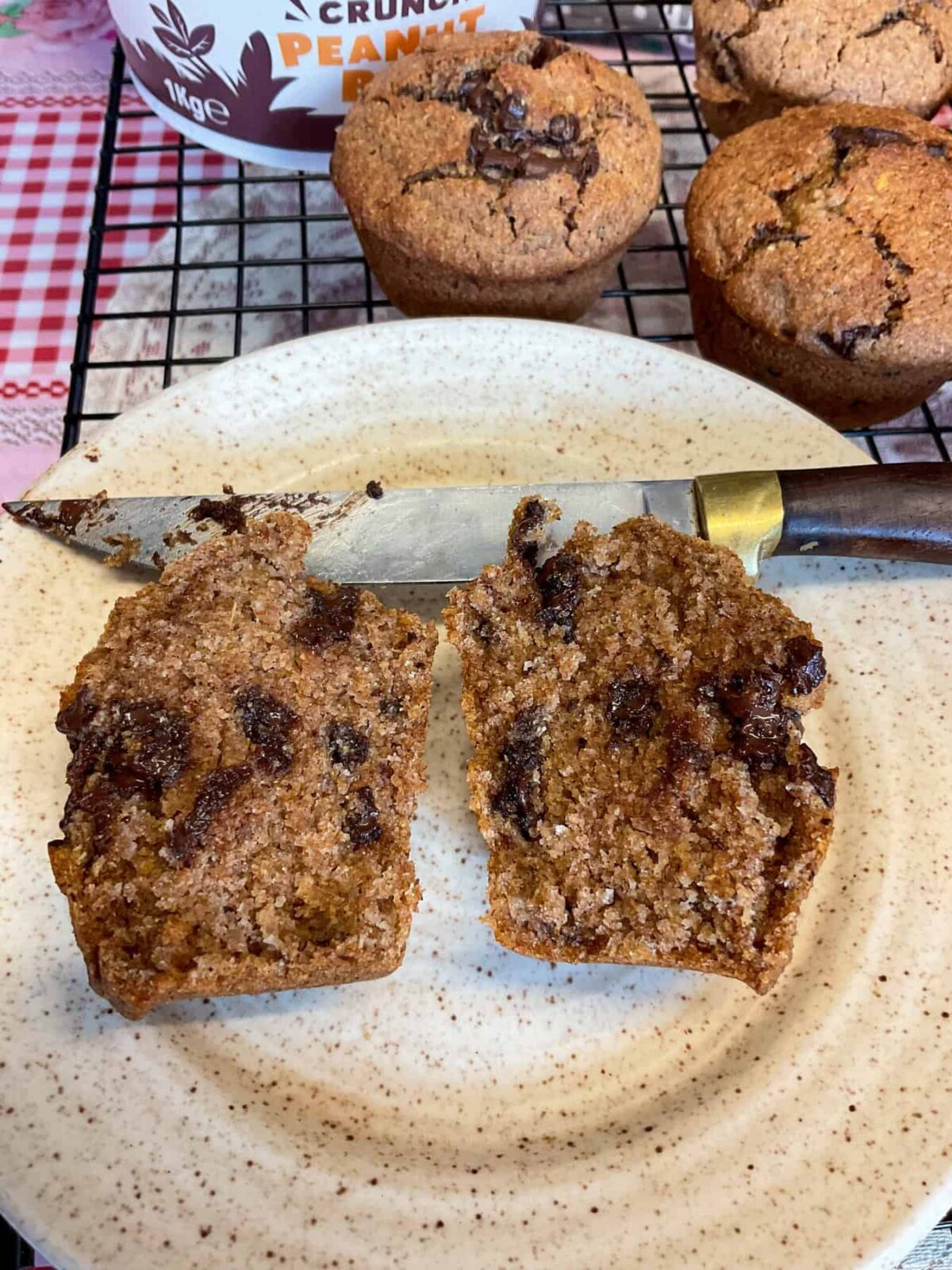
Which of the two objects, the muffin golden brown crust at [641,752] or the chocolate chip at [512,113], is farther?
the chocolate chip at [512,113]

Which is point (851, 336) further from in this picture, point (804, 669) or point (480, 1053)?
point (480, 1053)

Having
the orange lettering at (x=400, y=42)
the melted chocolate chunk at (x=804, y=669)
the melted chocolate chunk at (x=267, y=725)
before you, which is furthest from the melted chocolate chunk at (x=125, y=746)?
the orange lettering at (x=400, y=42)

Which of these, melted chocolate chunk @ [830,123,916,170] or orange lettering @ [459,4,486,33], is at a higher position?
orange lettering @ [459,4,486,33]

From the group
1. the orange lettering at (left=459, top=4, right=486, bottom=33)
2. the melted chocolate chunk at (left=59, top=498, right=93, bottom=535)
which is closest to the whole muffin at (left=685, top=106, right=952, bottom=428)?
the orange lettering at (left=459, top=4, right=486, bottom=33)

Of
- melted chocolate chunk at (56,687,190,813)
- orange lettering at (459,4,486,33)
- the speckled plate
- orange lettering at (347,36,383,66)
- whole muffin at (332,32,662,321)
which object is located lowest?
the speckled plate

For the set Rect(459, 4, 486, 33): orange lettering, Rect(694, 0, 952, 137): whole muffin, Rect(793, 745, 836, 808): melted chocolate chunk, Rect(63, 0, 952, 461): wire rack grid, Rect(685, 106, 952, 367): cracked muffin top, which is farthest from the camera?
Rect(63, 0, 952, 461): wire rack grid

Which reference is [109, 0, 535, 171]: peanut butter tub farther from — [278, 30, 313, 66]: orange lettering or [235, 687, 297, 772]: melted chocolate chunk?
[235, 687, 297, 772]: melted chocolate chunk

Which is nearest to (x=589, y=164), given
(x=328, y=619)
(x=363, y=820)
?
(x=328, y=619)

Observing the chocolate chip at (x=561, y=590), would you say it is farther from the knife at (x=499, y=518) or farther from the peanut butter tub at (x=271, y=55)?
the peanut butter tub at (x=271, y=55)
